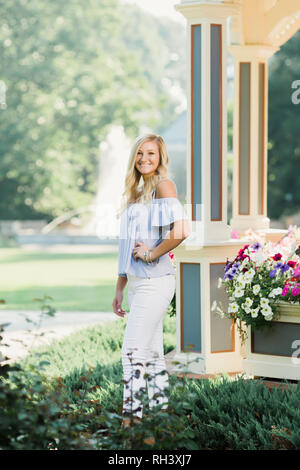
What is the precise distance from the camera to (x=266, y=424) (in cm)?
408

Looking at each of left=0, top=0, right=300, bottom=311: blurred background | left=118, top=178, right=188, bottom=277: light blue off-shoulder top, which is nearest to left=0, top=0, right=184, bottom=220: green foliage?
left=0, top=0, right=300, bottom=311: blurred background

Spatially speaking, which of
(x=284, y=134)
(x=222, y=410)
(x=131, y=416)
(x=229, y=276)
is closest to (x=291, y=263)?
(x=229, y=276)

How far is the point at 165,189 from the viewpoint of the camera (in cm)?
410

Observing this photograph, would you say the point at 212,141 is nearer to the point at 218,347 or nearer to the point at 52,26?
the point at 218,347

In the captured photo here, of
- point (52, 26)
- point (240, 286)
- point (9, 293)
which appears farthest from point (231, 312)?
point (52, 26)

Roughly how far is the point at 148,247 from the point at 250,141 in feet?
11.7

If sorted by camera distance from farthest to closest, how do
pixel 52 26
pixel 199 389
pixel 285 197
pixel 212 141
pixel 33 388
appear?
1. pixel 52 26
2. pixel 285 197
3. pixel 212 141
4. pixel 199 389
5. pixel 33 388

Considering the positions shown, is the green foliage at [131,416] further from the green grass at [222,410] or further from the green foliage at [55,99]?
the green foliage at [55,99]

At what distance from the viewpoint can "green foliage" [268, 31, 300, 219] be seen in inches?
1187

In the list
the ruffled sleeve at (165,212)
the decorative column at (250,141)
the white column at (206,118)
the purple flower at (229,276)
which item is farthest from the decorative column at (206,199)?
the decorative column at (250,141)

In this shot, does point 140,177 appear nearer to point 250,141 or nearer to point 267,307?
point 267,307

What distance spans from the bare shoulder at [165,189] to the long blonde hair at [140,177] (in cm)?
4

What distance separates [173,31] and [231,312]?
72.9 m

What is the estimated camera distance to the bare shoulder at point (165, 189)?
410cm
